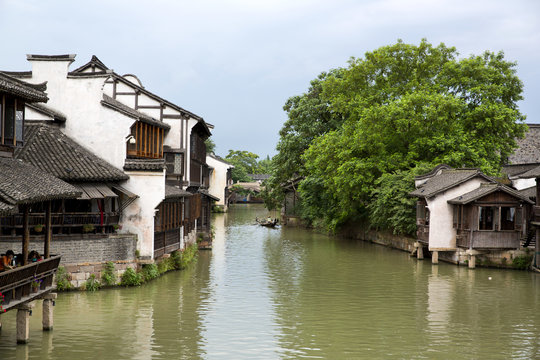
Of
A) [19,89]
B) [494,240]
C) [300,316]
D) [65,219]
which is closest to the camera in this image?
[19,89]

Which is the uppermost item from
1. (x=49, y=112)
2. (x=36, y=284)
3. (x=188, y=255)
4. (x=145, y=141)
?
(x=49, y=112)

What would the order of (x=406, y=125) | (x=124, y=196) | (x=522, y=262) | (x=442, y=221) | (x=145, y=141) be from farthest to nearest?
(x=406, y=125) < (x=442, y=221) < (x=522, y=262) < (x=145, y=141) < (x=124, y=196)

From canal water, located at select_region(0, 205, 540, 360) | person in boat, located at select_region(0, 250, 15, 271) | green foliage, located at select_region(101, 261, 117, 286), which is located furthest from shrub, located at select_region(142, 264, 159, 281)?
person in boat, located at select_region(0, 250, 15, 271)

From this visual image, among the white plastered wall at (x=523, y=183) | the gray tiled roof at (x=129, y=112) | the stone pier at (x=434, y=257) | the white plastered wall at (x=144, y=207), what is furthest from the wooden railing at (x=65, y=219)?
the white plastered wall at (x=523, y=183)

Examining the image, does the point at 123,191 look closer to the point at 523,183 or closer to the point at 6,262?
the point at 6,262

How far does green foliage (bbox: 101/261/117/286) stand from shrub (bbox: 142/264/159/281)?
1923 millimetres

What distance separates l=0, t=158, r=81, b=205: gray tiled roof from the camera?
1527 cm

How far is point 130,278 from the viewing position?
26.4m

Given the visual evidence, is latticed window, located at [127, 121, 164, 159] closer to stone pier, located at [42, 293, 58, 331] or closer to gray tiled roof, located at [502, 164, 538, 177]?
stone pier, located at [42, 293, 58, 331]

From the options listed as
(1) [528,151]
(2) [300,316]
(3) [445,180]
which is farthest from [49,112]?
(1) [528,151]

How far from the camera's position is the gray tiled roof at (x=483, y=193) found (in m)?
34.0

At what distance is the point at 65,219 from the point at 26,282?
929cm

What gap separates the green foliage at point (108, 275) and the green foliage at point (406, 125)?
847 inches

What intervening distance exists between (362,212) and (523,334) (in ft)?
104
